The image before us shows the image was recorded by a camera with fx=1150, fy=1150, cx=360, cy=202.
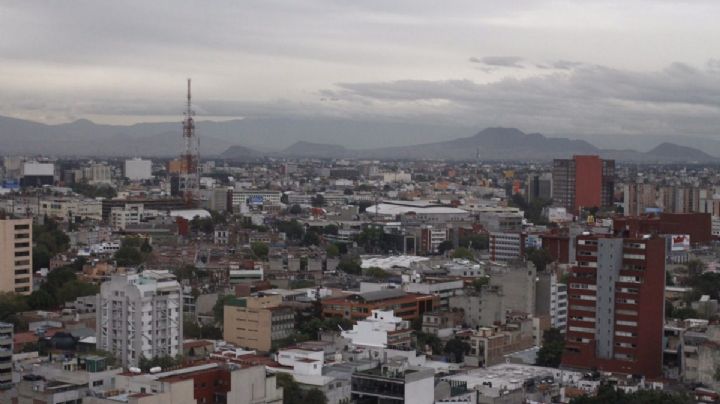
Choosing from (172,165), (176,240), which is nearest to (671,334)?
(176,240)

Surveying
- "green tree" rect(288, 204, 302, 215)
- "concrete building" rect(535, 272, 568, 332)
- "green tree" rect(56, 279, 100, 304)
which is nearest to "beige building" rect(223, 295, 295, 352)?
"green tree" rect(56, 279, 100, 304)

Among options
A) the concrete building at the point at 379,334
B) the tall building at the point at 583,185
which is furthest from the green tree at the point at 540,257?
the tall building at the point at 583,185

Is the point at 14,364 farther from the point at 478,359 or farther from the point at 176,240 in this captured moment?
the point at 176,240

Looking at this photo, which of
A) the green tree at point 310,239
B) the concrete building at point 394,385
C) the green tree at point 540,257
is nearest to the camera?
the concrete building at point 394,385

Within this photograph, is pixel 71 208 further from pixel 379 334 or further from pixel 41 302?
pixel 379 334

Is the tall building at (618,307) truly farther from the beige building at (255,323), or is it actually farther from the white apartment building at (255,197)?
the white apartment building at (255,197)

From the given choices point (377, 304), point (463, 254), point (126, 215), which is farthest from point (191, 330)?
point (126, 215)
